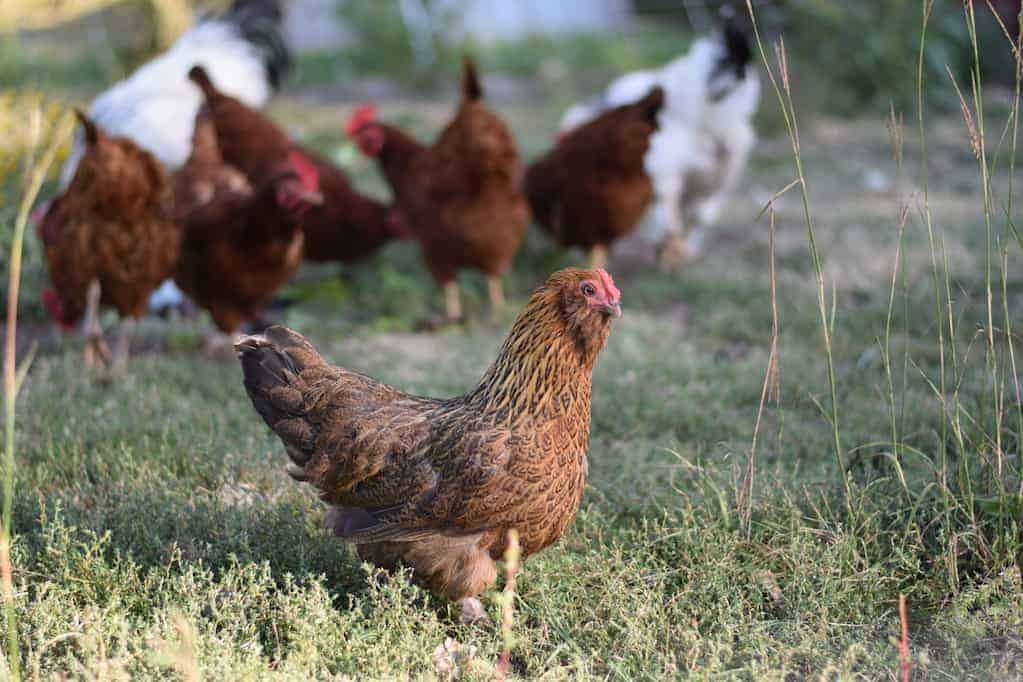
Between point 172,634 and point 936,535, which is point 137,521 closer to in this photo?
point 172,634

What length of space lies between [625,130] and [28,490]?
12.6ft

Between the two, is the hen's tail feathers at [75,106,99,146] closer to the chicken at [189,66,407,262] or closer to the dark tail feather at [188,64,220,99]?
the chicken at [189,66,407,262]

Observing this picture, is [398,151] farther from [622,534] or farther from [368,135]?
[622,534]

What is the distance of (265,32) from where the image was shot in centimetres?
749

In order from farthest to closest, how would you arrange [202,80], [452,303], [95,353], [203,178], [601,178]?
[601,178], [452,303], [202,80], [203,178], [95,353]

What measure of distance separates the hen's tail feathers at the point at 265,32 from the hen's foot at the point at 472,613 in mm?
5587

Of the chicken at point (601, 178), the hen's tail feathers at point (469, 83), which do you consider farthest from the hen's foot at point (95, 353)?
the chicken at point (601, 178)

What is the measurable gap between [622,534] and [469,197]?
2.78m

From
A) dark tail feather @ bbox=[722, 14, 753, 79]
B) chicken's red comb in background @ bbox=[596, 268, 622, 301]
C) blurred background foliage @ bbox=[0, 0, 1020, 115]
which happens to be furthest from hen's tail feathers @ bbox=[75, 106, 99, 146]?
dark tail feather @ bbox=[722, 14, 753, 79]

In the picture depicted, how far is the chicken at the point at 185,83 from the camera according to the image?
20.1ft

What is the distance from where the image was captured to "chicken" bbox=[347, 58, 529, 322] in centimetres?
549

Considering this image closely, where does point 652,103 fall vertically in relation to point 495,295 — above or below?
above

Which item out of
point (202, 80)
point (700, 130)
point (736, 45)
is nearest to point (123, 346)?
point (202, 80)

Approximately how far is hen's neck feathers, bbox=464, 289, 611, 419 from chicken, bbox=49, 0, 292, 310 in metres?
3.36
